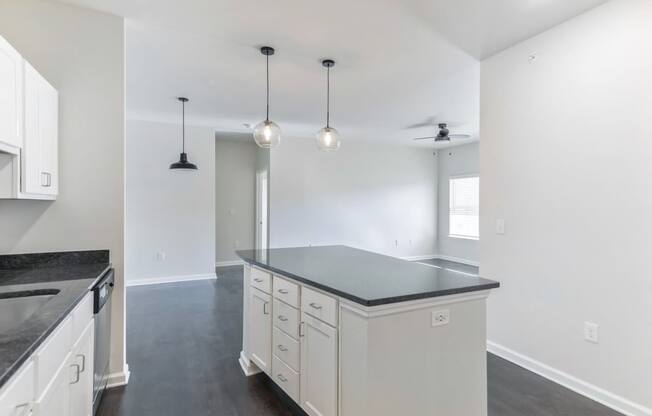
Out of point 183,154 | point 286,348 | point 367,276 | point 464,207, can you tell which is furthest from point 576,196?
point 464,207

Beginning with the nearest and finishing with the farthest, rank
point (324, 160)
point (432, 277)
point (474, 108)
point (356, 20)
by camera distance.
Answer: point (432, 277) → point (356, 20) → point (474, 108) → point (324, 160)

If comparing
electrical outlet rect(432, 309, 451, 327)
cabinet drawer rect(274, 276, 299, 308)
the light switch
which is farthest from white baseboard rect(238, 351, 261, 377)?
the light switch

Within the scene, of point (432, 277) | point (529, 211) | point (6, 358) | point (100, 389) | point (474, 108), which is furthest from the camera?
point (474, 108)

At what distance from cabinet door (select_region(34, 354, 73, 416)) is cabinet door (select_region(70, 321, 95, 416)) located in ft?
0.22

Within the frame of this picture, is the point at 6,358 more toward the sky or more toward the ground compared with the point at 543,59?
more toward the ground

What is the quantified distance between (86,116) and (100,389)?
1.82 metres

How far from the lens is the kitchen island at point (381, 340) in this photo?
1.61 meters

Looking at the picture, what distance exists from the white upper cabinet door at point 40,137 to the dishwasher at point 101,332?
2.16 feet

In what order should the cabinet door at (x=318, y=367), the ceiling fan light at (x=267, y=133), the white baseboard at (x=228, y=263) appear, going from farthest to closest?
the white baseboard at (x=228, y=263) < the ceiling fan light at (x=267, y=133) < the cabinet door at (x=318, y=367)

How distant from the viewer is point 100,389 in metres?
2.17

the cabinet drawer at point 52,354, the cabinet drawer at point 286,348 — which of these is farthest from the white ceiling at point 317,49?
the cabinet drawer at point 286,348

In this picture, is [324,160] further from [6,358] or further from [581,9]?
[6,358]

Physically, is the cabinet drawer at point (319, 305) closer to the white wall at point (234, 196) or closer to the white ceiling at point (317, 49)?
the white ceiling at point (317, 49)

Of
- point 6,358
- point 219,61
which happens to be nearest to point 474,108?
point 219,61
